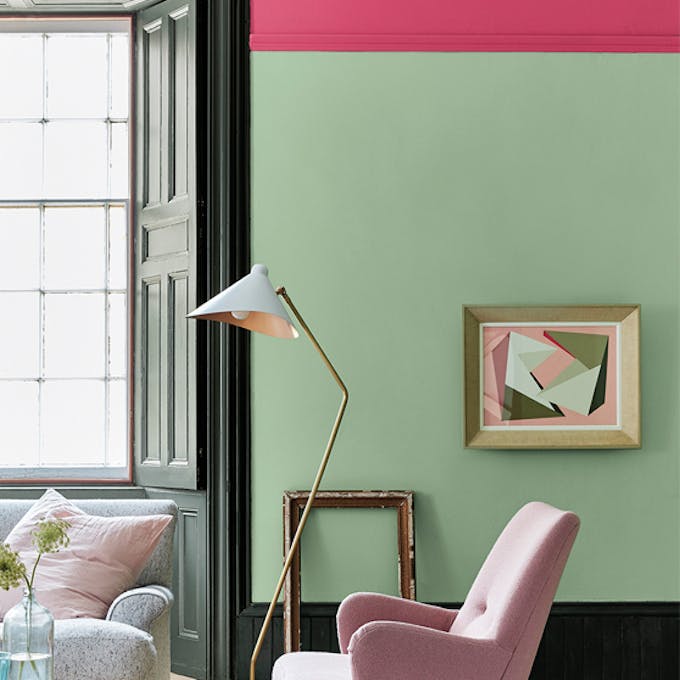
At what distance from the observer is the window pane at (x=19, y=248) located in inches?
206

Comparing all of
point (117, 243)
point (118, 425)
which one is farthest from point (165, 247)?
point (118, 425)

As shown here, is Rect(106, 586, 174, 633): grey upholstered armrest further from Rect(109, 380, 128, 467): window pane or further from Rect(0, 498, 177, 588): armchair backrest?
Rect(109, 380, 128, 467): window pane

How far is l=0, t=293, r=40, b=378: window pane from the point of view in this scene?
521 cm

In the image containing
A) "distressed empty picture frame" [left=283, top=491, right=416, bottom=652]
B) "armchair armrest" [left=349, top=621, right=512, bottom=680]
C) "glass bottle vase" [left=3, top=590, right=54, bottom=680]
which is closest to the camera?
"glass bottle vase" [left=3, top=590, right=54, bottom=680]

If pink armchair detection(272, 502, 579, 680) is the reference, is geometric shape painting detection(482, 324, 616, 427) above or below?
above

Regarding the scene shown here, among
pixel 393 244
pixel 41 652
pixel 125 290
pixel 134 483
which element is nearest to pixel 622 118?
pixel 393 244

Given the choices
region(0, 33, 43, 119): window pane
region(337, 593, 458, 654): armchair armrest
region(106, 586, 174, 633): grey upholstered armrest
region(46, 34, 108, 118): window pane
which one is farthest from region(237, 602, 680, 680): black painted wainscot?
region(0, 33, 43, 119): window pane

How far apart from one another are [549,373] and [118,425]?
210cm

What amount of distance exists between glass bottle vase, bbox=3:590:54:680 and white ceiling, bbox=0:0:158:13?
133 inches

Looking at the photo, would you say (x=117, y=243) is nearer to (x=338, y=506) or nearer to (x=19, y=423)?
(x=19, y=423)

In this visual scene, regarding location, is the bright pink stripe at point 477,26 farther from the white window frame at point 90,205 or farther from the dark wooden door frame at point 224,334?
the white window frame at point 90,205

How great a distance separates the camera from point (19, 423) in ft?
17.1

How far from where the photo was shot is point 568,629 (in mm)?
4617

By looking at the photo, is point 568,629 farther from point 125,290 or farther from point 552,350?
point 125,290
